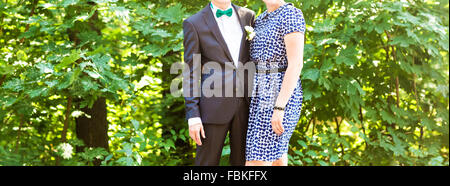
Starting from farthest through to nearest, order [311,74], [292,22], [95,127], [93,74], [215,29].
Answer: [95,127], [311,74], [93,74], [215,29], [292,22]

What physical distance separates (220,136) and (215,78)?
1.19 ft

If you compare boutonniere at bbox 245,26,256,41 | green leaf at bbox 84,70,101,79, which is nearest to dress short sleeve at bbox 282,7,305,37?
boutonniere at bbox 245,26,256,41

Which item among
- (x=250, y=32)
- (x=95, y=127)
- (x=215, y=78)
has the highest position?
(x=250, y=32)

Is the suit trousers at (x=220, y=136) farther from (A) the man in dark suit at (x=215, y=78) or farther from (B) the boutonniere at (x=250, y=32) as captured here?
(B) the boutonniere at (x=250, y=32)

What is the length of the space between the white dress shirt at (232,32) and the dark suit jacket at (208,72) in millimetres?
35

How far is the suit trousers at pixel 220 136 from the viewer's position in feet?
8.35

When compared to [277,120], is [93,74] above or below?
above

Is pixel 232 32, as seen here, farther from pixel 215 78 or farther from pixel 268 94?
pixel 268 94

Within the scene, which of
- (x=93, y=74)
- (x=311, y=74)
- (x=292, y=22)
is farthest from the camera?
(x=311, y=74)

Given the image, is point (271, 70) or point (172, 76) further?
point (172, 76)

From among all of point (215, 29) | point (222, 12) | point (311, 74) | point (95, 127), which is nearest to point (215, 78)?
point (215, 29)

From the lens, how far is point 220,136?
8.39 feet

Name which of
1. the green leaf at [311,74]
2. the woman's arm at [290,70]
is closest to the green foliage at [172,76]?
the green leaf at [311,74]
